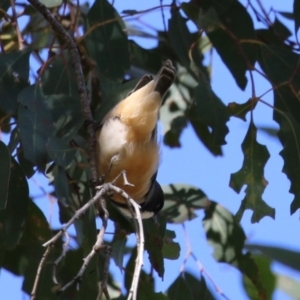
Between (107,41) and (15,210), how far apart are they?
67 cm

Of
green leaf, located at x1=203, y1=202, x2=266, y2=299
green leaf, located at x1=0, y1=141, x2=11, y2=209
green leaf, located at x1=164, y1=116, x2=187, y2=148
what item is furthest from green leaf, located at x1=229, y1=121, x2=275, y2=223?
green leaf, located at x1=0, y1=141, x2=11, y2=209

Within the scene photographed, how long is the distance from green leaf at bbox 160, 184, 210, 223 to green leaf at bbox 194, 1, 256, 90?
573 mm

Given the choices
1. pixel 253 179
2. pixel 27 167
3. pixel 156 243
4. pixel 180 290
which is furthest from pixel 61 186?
pixel 180 290

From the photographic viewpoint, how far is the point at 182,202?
3176 mm

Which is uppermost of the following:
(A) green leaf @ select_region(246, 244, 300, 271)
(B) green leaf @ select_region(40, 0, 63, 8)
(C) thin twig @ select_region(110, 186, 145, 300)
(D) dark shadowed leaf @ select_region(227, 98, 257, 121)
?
(B) green leaf @ select_region(40, 0, 63, 8)

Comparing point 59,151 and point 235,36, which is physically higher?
point 235,36

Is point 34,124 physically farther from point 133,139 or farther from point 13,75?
point 133,139

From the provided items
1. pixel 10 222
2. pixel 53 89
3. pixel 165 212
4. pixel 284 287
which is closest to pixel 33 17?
pixel 53 89

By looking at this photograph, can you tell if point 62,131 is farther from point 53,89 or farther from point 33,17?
point 33,17

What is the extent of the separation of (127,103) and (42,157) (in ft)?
2.11

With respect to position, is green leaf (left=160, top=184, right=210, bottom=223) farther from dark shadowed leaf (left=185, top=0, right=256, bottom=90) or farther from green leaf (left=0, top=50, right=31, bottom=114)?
green leaf (left=0, top=50, right=31, bottom=114)

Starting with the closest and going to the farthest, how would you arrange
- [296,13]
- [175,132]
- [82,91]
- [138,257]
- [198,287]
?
[138,257], [82,91], [296,13], [198,287], [175,132]

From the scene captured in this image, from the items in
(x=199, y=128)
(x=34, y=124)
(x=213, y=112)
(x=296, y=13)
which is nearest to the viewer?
(x=34, y=124)

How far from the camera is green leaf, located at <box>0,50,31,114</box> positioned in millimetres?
2402
